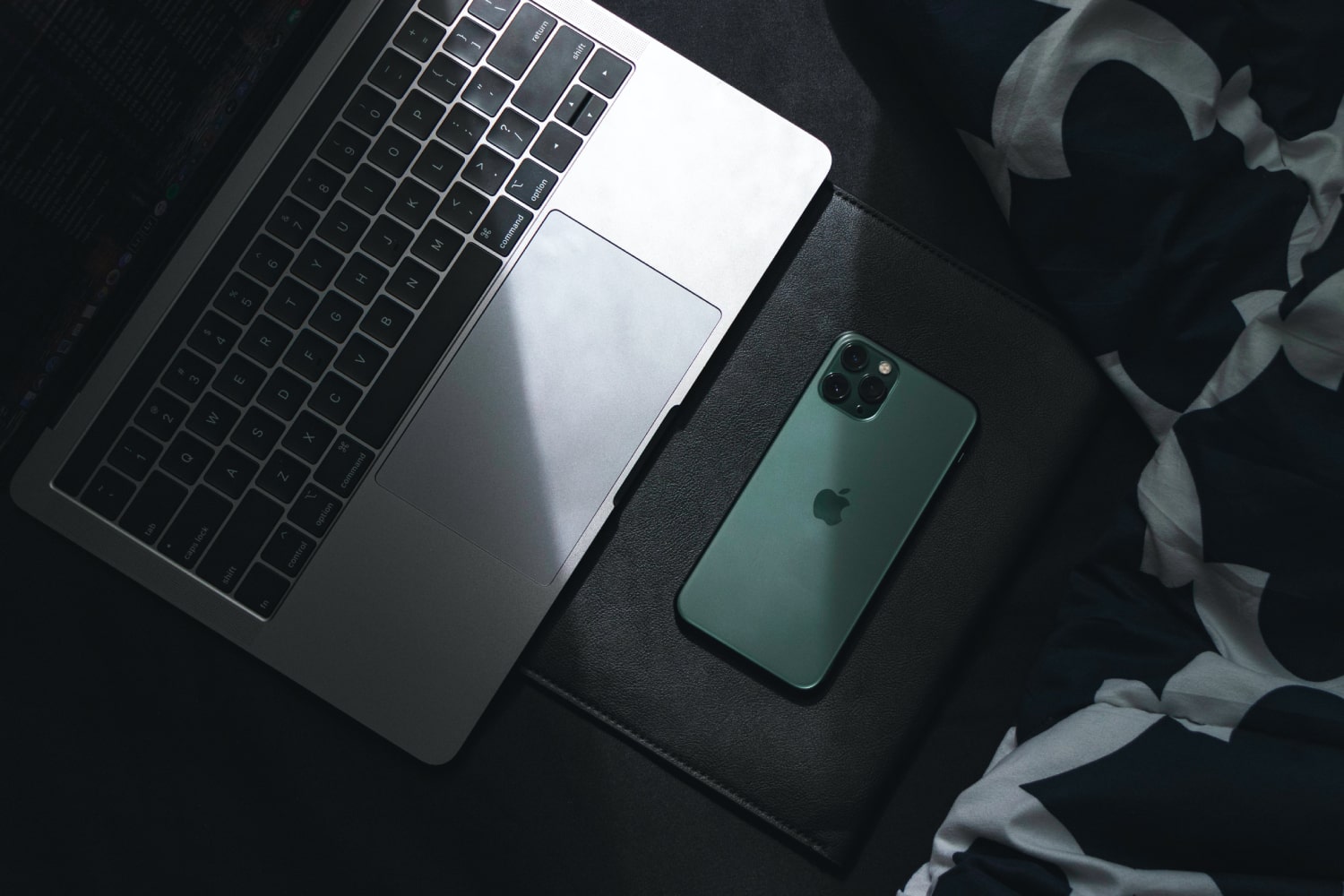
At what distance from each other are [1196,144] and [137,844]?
940 millimetres

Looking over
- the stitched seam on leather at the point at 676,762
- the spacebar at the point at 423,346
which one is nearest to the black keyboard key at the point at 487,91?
the spacebar at the point at 423,346

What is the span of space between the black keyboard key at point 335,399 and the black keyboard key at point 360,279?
0.20ft

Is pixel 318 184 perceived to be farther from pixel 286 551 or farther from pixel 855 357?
pixel 855 357

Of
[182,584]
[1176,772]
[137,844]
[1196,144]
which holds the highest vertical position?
[1196,144]

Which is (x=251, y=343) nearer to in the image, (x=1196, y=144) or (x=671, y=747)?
(x=671, y=747)

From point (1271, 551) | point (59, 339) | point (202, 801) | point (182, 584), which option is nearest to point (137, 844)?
point (202, 801)

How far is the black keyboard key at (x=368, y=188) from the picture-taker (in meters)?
0.72

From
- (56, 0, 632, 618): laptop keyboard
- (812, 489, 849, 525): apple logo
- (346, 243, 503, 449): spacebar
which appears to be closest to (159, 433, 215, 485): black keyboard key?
(56, 0, 632, 618): laptop keyboard

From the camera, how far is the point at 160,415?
0.71m

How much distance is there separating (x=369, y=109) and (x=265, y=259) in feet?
0.43

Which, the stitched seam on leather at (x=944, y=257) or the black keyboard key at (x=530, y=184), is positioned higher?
the stitched seam on leather at (x=944, y=257)

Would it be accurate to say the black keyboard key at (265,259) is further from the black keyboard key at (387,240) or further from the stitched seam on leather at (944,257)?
the stitched seam on leather at (944,257)

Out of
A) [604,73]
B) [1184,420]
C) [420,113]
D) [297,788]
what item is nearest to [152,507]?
[297,788]

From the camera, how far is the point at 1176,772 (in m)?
0.68
